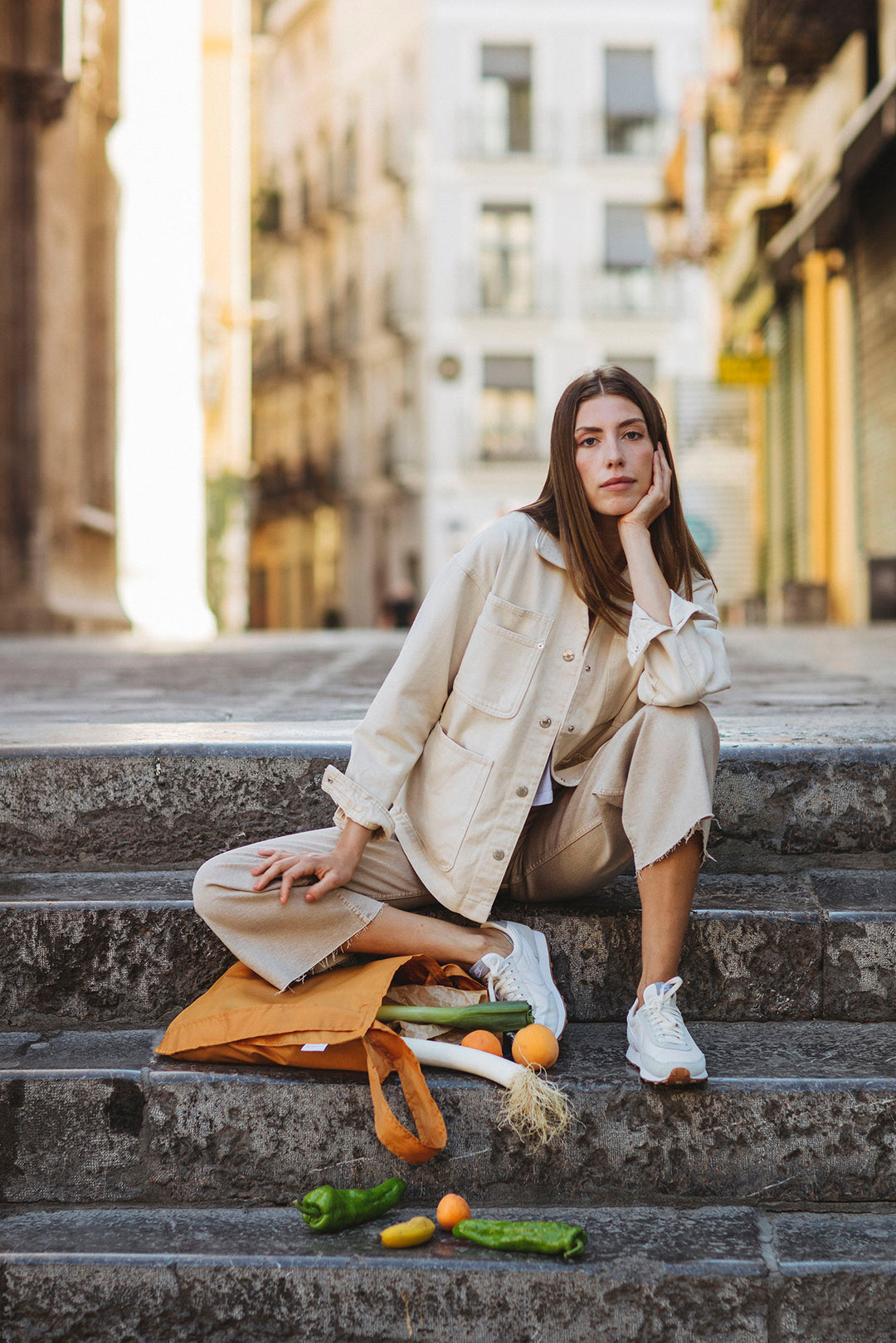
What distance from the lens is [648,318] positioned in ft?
108

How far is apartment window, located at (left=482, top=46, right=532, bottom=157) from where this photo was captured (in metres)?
33.0

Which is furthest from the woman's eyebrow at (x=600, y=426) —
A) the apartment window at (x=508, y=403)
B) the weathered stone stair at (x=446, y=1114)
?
the apartment window at (x=508, y=403)

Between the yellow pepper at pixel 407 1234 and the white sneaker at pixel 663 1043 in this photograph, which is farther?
the white sneaker at pixel 663 1043

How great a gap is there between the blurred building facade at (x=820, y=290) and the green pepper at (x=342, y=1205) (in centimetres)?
1169

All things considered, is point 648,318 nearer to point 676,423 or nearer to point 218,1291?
point 676,423

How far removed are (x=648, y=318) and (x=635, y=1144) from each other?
32.3 metres

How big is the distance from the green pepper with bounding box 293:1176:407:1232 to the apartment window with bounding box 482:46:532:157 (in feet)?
109

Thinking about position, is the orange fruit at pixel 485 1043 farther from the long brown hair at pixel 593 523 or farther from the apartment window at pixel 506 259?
the apartment window at pixel 506 259

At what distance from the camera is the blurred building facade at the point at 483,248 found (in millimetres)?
32344

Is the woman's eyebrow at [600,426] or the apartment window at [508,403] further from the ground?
the apartment window at [508,403]

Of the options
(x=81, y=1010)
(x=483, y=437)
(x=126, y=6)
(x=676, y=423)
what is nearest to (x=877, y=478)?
(x=676, y=423)

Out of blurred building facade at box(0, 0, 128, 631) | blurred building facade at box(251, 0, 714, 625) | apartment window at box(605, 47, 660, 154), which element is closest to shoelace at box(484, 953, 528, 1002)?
blurred building facade at box(0, 0, 128, 631)

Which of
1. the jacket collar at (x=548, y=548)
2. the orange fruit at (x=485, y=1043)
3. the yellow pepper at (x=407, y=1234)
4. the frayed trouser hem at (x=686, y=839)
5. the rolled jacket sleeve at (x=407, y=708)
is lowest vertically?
the yellow pepper at (x=407, y=1234)

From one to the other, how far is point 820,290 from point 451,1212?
1625cm
